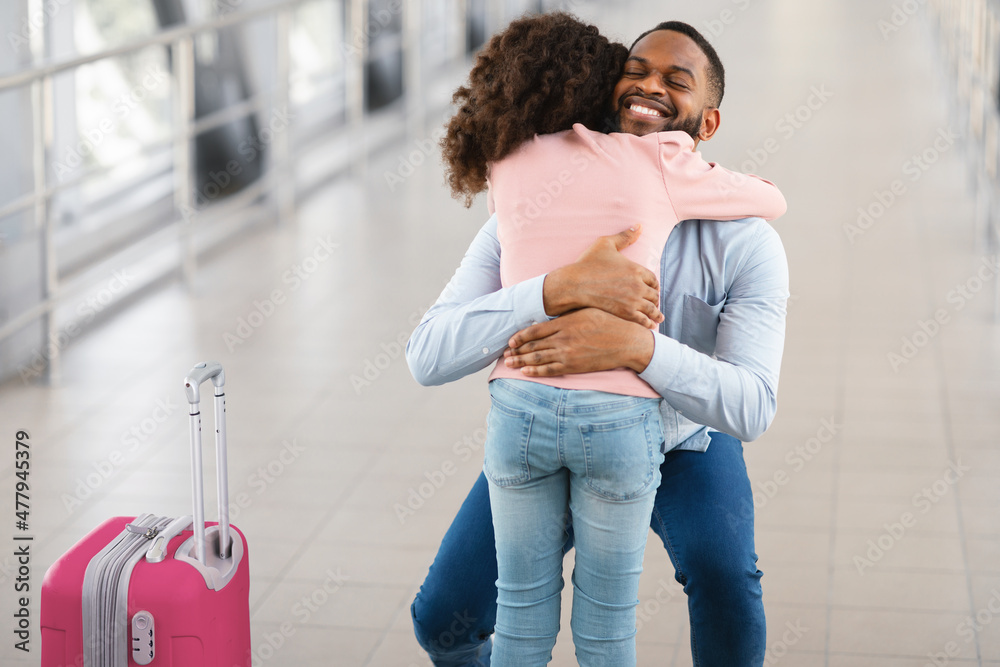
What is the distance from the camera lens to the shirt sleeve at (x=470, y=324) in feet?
4.79

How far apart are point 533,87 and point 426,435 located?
6.22 feet

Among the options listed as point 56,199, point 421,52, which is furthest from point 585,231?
point 421,52

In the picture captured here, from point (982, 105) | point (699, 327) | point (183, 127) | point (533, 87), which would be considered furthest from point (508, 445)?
point (982, 105)

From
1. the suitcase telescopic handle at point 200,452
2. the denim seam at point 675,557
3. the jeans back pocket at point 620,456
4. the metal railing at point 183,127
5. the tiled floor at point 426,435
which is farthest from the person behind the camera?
the metal railing at point 183,127

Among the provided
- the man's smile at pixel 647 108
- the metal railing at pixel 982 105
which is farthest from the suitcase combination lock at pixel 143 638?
the metal railing at pixel 982 105

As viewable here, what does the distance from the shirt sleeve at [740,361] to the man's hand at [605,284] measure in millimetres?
53

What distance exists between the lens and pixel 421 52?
284 inches

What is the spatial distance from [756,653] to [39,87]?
2.65 m

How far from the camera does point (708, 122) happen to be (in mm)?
1585

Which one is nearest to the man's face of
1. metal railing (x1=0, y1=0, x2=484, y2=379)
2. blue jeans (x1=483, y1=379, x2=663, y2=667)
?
blue jeans (x1=483, y1=379, x2=663, y2=667)

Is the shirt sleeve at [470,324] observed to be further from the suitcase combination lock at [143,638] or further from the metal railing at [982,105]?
the metal railing at [982,105]

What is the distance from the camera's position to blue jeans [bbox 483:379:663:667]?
139cm

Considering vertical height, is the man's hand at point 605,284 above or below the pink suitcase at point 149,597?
above

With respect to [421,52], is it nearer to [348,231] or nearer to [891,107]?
[348,231]
